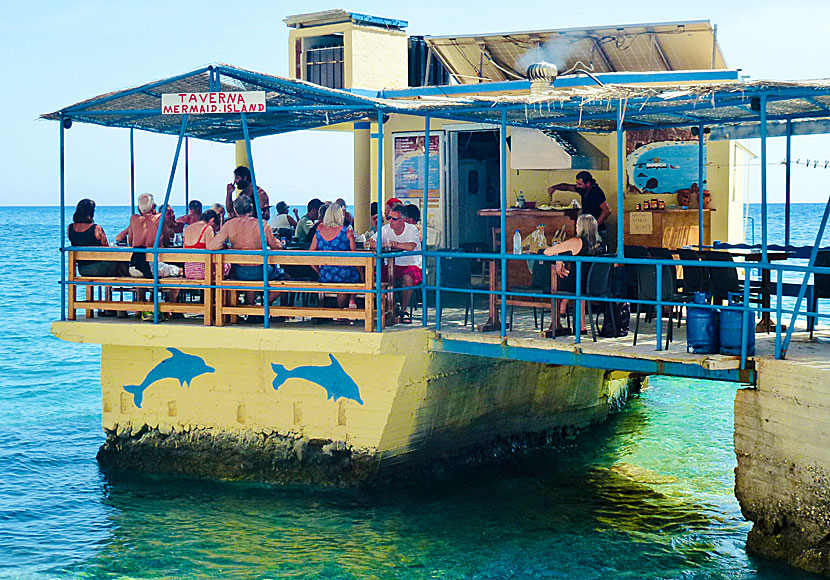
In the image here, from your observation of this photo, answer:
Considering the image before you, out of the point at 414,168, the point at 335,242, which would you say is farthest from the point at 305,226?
the point at 335,242

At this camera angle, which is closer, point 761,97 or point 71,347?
point 761,97

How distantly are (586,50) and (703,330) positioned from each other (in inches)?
283

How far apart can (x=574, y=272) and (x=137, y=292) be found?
Answer: 4994mm

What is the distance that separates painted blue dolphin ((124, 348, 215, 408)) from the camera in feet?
39.7

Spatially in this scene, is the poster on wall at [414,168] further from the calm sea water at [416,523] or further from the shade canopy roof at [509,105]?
the calm sea water at [416,523]

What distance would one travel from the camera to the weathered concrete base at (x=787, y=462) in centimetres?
895

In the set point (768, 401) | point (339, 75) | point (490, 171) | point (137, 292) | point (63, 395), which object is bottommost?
point (63, 395)

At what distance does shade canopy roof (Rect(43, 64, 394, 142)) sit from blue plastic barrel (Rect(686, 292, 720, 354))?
12.4 ft

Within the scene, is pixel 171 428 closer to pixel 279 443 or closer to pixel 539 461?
pixel 279 443

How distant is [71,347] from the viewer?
103 ft

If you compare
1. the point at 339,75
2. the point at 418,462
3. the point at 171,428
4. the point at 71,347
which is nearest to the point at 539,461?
the point at 418,462

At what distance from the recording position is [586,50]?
15883 mm

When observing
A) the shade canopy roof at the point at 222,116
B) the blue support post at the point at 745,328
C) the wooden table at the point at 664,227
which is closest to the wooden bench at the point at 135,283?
the shade canopy roof at the point at 222,116

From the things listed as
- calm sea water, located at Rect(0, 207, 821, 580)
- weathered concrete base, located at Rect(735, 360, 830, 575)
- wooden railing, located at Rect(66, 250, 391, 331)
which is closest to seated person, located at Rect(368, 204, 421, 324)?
wooden railing, located at Rect(66, 250, 391, 331)
